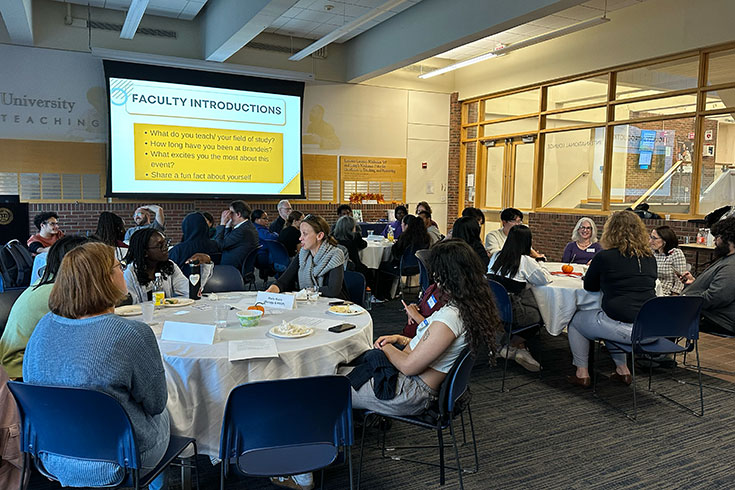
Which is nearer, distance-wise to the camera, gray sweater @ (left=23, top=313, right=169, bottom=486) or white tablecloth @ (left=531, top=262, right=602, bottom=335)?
gray sweater @ (left=23, top=313, right=169, bottom=486)

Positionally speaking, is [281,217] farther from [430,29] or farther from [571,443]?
[571,443]

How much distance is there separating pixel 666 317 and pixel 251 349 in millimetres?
2843

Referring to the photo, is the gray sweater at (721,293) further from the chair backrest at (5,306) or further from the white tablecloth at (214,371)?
the chair backrest at (5,306)

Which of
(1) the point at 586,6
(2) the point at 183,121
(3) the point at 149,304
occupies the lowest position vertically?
(3) the point at 149,304

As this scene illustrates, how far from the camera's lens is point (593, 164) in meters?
9.59

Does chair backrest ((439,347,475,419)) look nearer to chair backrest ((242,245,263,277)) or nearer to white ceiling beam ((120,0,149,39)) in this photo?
chair backrest ((242,245,263,277))

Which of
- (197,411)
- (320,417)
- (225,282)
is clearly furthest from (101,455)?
(225,282)

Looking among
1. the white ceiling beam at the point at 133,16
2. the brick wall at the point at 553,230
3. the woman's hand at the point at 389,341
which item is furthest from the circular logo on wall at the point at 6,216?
the brick wall at the point at 553,230

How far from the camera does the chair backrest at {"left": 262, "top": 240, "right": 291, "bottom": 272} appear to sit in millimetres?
6535

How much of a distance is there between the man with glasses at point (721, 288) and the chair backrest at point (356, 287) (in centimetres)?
278

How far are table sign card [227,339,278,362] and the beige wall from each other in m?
8.07

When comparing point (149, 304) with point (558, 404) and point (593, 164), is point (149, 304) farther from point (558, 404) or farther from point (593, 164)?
point (593, 164)

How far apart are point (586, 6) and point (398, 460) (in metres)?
7.87

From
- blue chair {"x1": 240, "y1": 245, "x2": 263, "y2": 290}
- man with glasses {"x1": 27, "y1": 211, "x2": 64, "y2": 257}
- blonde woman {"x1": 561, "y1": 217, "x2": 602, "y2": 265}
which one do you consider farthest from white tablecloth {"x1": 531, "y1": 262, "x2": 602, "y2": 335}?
man with glasses {"x1": 27, "y1": 211, "x2": 64, "y2": 257}
